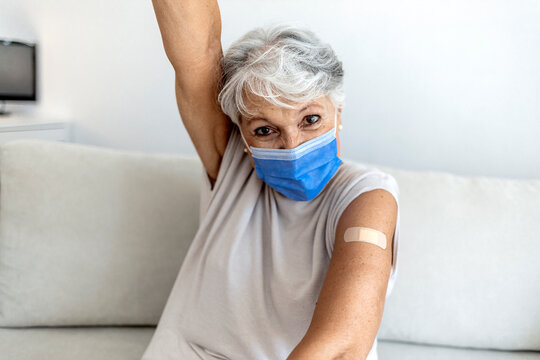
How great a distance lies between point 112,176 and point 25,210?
28 cm

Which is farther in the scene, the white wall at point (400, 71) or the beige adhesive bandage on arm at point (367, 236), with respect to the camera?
the white wall at point (400, 71)

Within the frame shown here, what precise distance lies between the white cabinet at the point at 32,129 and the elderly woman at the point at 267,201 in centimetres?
102

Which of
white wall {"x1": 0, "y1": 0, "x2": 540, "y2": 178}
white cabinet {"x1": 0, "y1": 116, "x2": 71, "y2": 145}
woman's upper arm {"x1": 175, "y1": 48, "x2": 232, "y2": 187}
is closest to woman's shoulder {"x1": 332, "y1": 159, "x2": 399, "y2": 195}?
woman's upper arm {"x1": 175, "y1": 48, "x2": 232, "y2": 187}

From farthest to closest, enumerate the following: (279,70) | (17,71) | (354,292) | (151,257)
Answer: (17,71)
(151,257)
(279,70)
(354,292)

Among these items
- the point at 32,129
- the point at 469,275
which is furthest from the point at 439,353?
the point at 32,129

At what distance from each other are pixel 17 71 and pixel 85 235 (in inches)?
40.6

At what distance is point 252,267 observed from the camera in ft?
3.73

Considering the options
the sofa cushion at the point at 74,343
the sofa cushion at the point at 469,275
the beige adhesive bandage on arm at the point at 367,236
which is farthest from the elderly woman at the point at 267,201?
the sofa cushion at the point at 469,275

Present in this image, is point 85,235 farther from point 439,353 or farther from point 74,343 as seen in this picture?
point 439,353

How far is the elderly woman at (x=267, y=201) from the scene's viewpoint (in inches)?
39.6

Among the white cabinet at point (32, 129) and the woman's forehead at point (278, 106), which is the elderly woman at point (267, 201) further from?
the white cabinet at point (32, 129)

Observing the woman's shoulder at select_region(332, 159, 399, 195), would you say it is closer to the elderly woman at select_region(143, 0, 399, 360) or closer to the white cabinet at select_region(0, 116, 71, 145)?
the elderly woman at select_region(143, 0, 399, 360)

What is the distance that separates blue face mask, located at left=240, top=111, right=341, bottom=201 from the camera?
105 centimetres

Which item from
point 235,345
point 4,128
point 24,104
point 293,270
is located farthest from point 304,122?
point 24,104
